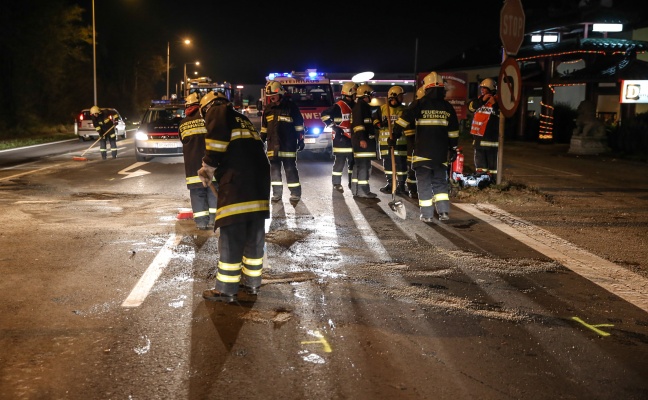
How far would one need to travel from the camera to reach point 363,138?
11.7 meters

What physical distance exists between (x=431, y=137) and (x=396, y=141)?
2.51 meters

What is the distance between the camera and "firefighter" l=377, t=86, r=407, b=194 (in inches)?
462

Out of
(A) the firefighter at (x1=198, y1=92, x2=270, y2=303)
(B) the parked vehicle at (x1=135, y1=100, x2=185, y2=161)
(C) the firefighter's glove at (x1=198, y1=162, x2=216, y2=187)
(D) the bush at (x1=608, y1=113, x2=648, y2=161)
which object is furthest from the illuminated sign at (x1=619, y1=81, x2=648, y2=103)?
(C) the firefighter's glove at (x1=198, y1=162, x2=216, y2=187)

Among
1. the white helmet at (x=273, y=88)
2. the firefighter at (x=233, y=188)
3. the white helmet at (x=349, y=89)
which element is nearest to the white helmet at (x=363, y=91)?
the white helmet at (x=349, y=89)

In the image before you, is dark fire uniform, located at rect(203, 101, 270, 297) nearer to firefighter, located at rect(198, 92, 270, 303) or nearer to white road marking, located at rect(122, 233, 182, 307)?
firefighter, located at rect(198, 92, 270, 303)

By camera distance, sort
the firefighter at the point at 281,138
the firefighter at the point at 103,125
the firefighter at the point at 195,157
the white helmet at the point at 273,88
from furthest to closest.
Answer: the firefighter at the point at 103,125 < the firefighter at the point at 281,138 < the white helmet at the point at 273,88 < the firefighter at the point at 195,157

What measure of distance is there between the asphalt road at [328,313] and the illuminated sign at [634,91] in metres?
16.1

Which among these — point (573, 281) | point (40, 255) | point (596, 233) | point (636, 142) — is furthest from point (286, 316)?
point (636, 142)

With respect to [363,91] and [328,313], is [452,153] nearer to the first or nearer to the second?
[363,91]

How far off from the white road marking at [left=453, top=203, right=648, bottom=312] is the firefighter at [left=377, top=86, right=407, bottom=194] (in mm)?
2006

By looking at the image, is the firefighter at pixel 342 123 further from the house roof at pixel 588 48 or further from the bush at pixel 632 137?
the house roof at pixel 588 48

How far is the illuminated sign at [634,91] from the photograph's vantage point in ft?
76.4

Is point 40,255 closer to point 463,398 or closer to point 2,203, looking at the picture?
point 2,203

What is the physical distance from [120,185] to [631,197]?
32.0ft
